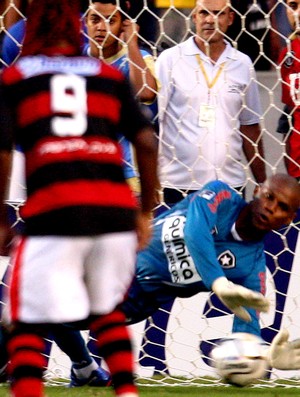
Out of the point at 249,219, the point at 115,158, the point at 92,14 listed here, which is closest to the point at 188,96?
the point at 92,14

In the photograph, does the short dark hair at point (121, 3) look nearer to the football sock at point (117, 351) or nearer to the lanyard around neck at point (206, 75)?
the lanyard around neck at point (206, 75)

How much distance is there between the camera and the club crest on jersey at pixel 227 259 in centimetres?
519

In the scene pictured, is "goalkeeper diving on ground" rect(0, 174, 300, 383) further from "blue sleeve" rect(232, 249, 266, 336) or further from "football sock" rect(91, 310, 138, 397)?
"football sock" rect(91, 310, 138, 397)

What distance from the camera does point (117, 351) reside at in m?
3.82

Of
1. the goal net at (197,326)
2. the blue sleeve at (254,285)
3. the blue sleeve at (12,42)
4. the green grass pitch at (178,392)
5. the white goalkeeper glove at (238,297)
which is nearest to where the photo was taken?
the white goalkeeper glove at (238,297)

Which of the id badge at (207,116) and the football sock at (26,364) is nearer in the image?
the football sock at (26,364)

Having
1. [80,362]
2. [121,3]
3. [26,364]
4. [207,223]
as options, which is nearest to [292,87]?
[121,3]

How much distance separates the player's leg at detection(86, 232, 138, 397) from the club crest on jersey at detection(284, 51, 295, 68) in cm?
241

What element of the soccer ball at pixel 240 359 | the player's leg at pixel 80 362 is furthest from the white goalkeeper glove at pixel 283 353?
the player's leg at pixel 80 362

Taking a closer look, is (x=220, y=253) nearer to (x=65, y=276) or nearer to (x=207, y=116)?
(x=207, y=116)

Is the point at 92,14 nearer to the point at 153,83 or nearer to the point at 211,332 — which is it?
the point at 153,83

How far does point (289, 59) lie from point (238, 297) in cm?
174

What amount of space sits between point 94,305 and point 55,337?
1568mm

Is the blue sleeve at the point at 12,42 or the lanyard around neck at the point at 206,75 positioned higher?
the blue sleeve at the point at 12,42
